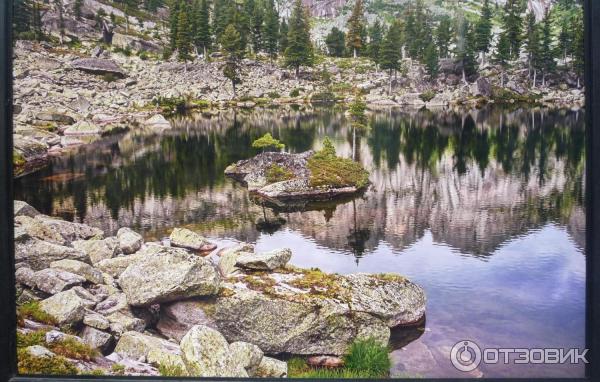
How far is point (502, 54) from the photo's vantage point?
25.8ft

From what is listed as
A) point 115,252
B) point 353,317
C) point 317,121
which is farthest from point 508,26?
point 115,252

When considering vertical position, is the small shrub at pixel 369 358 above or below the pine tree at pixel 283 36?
below

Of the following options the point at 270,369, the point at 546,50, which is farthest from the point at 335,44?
the point at 270,369

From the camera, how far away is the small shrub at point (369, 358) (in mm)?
6820

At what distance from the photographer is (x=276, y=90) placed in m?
8.41

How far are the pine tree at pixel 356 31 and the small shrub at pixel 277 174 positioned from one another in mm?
2010

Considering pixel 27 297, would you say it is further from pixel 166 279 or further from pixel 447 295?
pixel 447 295

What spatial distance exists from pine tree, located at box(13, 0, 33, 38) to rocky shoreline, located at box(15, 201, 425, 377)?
2356 millimetres

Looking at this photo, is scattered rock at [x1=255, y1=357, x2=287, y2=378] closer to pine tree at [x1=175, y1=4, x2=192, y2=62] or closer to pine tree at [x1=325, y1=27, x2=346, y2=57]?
pine tree at [x1=325, y1=27, x2=346, y2=57]

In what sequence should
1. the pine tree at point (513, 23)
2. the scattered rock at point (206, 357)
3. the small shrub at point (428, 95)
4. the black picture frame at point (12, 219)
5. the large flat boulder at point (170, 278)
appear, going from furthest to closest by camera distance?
the small shrub at point (428, 95), the pine tree at point (513, 23), the large flat boulder at point (170, 278), the scattered rock at point (206, 357), the black picture frame at point (12, 219)

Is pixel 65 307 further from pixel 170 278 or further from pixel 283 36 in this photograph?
pixel 283 36

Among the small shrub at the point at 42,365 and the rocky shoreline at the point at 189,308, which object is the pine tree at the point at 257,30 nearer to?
the rocky shoreline at the point at 189,308

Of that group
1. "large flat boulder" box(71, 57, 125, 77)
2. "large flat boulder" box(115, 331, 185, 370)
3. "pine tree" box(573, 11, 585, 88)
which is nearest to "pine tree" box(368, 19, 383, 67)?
"pine tree" box(573, 11, 585, 88)

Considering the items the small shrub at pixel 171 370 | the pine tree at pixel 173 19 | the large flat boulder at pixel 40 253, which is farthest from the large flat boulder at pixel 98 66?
the small shrub at pixel 171 370
